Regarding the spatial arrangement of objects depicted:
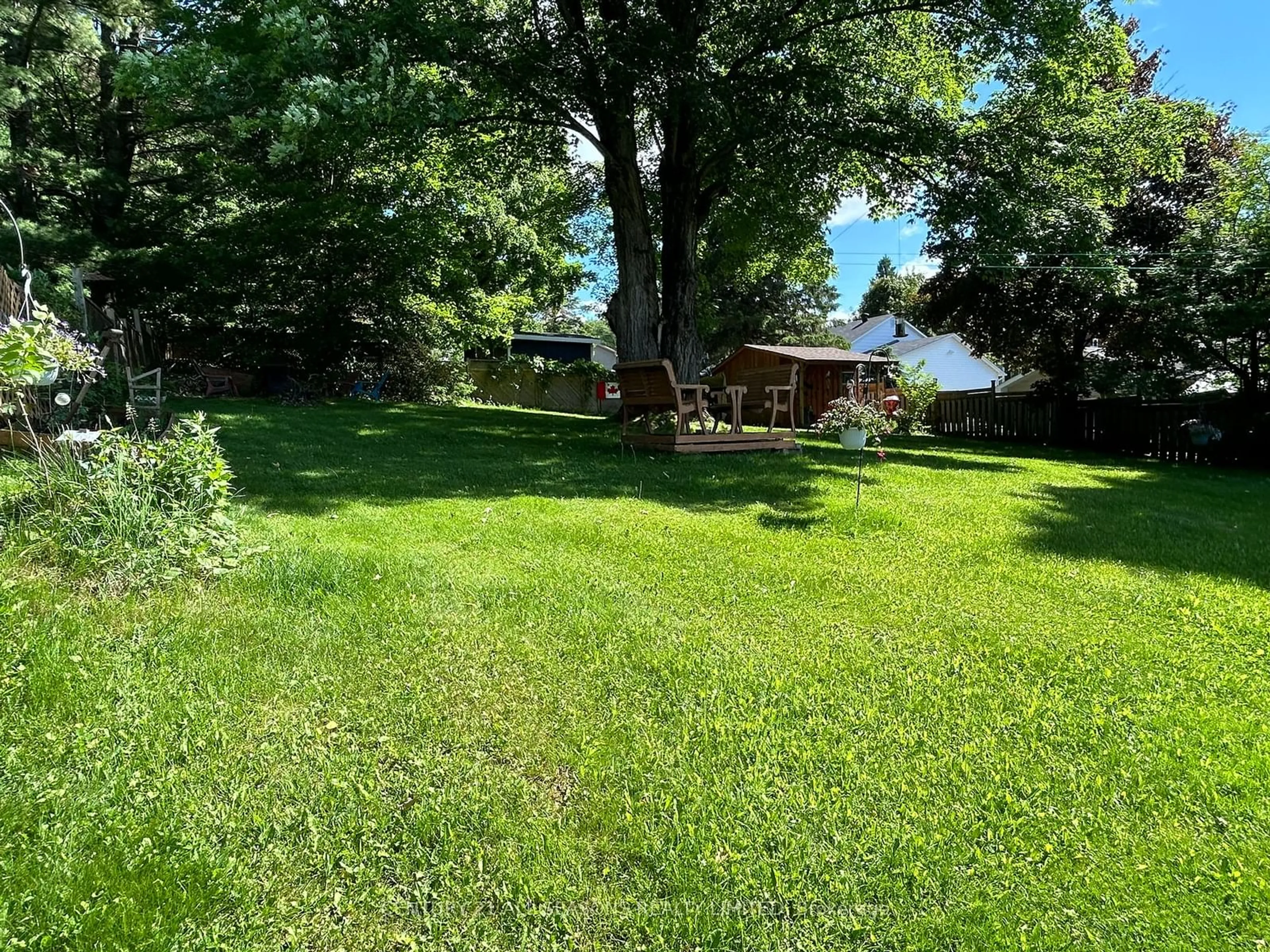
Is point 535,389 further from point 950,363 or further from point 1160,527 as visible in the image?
point 950,363

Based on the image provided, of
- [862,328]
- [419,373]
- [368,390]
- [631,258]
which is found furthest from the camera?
[862,328]

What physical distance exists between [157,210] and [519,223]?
8899 millimetres

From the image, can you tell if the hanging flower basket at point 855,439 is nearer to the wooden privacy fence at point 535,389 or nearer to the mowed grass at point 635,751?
the mowed grass at point 635,751

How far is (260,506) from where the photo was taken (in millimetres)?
4574

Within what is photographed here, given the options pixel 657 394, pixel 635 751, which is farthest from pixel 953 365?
pixel 635 751

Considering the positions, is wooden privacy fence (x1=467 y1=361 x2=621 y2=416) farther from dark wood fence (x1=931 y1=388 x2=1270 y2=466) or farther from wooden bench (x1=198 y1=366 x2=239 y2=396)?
dark wood fence (x1=931 y1=388 x2=1270 y2=466)

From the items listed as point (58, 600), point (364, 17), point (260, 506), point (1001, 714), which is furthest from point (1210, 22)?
point (58, 600)

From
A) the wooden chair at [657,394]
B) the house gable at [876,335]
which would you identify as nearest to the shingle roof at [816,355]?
the wooden chair at [657,394]

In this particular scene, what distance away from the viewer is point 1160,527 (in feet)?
17.5

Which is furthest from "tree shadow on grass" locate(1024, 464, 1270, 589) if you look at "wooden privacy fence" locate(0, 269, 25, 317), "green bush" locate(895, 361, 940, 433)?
"green bush" locate(895, 361, 940, 433)

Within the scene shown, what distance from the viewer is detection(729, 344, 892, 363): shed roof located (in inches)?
848

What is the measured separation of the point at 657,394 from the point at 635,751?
6.34m

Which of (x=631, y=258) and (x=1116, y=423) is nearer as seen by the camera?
(x=631, y=258)

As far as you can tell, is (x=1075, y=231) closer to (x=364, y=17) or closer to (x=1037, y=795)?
(x=364, y=17)
